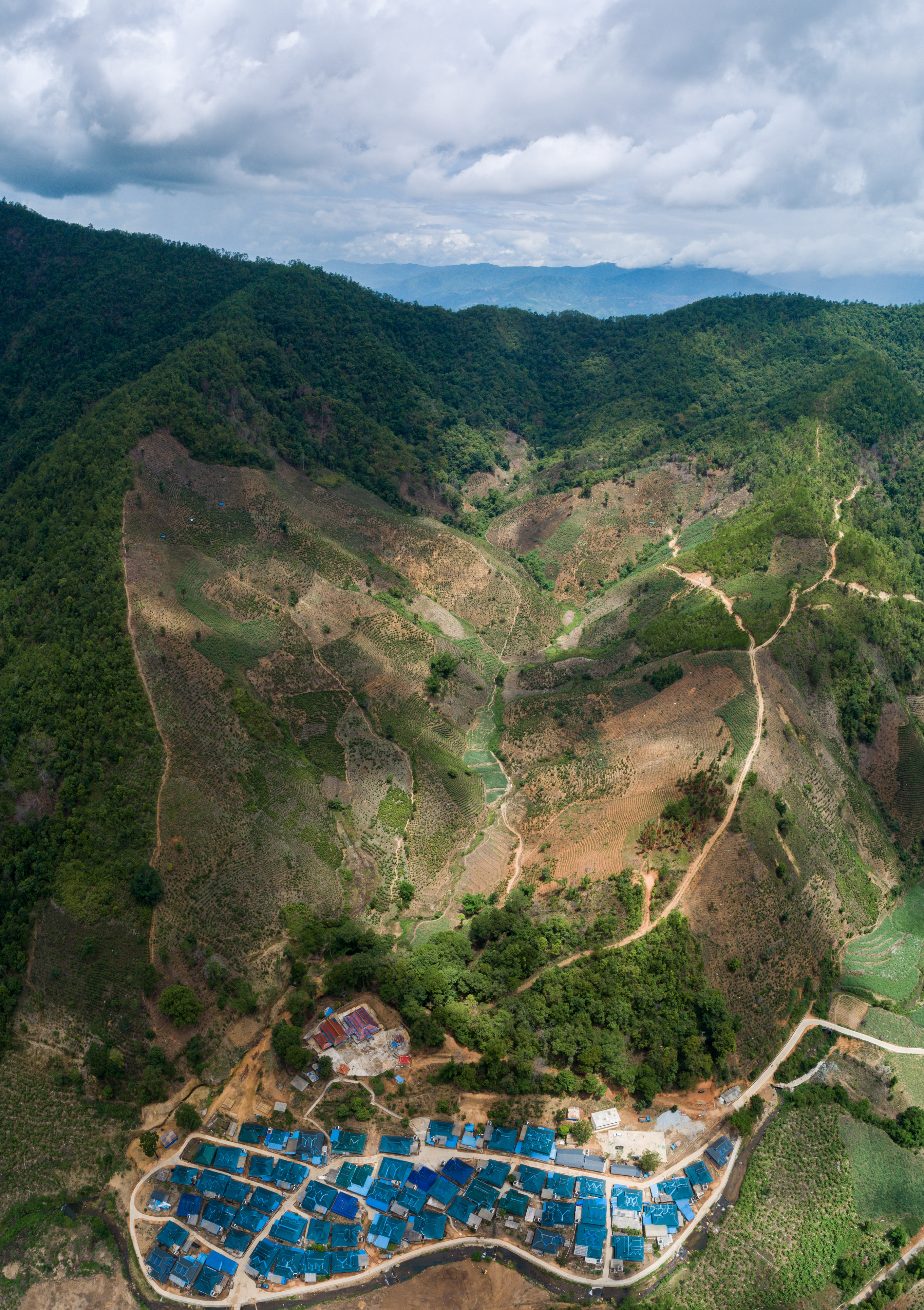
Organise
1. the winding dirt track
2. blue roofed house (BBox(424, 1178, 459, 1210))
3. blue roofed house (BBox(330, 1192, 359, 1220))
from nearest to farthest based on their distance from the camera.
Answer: blue roofed house (BBox(330, 1192, 359, 1220)) → blue roofed house (BBox(424, 1178, 459, 1210)) → the winding dirt track

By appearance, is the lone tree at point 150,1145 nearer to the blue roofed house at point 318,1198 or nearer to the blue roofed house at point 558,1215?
the blue roofed house at point 318,1198

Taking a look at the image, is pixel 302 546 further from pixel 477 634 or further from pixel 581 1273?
pixel 581 1273

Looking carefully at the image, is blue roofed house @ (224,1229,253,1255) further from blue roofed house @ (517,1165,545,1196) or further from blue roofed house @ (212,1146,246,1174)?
blue roofed house @ (517,1165,545,1196)

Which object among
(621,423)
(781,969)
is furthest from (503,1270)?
(621,423)

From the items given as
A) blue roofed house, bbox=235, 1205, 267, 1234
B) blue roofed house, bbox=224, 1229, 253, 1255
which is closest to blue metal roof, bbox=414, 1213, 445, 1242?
blue roofed house, bbox=235, 1205, 267, 1234

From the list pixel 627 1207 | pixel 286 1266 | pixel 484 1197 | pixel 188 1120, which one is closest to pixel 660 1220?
pixel 627 1207

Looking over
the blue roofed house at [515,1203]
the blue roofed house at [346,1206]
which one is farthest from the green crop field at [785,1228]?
the blue roofed house at [346,1206]
